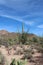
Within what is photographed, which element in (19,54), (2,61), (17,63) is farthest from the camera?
(19,54)

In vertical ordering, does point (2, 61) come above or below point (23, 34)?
below

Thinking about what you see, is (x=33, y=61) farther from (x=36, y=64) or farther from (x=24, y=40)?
(x=24, y=40)

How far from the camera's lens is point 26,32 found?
25.2 m

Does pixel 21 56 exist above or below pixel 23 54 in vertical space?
below

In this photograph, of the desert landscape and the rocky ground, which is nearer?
the desert landscape

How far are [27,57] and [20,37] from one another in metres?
12.3

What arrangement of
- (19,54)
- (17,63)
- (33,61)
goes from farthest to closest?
1. (19,54)
2. (33,61)
3. (17,63)

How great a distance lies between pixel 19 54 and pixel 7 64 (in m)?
4.87

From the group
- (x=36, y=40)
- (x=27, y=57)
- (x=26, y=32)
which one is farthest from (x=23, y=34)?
(x=27, y=57)

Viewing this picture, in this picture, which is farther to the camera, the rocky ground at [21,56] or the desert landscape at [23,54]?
the rocky ground at [21,56]

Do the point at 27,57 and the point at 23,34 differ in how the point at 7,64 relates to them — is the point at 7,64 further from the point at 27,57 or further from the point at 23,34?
the point at 23,34

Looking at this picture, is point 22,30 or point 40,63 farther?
point 22,30

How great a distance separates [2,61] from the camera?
10.8m

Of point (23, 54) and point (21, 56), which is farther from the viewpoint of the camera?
point (23, 54)
